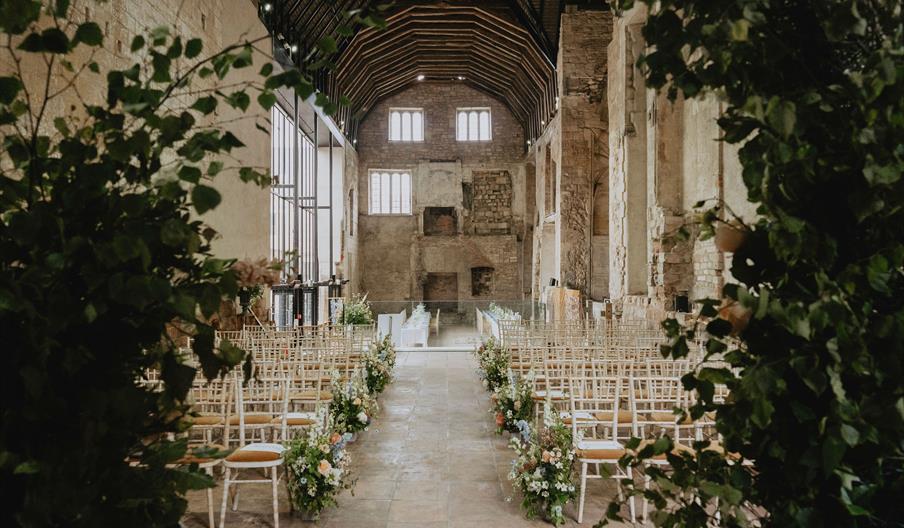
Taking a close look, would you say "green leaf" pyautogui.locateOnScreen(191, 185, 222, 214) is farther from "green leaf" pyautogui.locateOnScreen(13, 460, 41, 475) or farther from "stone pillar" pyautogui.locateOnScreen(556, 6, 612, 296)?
"stone pillar" pyautogui.locateOnScreen(556, 6, 612, 296)

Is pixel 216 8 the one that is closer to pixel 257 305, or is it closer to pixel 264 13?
pixel 264 13

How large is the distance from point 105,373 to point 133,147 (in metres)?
0.38

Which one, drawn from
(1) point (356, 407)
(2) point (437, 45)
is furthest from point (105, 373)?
(2) point (437, 45)

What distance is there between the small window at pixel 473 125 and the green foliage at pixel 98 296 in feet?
69.0

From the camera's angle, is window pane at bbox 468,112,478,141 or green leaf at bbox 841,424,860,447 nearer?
green leaf at bbox 841,424,860,447

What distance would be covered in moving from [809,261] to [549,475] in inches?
115

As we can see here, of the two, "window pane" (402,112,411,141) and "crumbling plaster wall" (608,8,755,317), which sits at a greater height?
"window pane" (402,112,411,141)

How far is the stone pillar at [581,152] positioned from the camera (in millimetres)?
13703

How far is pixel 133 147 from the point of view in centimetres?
99

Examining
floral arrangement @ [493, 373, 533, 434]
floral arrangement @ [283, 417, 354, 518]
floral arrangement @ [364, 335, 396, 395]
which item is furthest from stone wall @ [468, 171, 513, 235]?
floral arrangement @ [283, 417, 354, 518]

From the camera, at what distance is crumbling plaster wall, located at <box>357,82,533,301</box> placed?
2128 centimetres

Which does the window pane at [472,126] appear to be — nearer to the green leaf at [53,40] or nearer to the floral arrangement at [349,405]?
the floral arrangement at [349,405]

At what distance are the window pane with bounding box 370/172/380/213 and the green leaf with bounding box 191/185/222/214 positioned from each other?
21052 millimetres

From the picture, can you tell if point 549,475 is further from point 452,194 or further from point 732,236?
point 452,194
